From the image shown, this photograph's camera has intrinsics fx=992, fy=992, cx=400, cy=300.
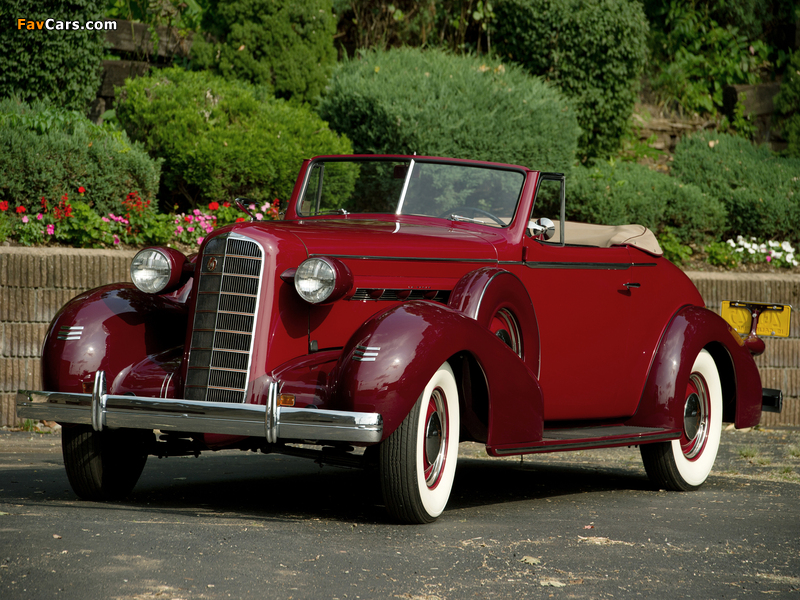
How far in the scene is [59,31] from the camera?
10.5m

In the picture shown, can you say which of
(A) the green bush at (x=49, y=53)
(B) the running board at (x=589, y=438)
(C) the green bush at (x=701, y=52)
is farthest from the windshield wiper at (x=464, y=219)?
(C) the green bush at (x=701, y=52)

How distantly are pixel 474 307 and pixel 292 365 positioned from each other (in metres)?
0.90

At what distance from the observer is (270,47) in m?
12.4

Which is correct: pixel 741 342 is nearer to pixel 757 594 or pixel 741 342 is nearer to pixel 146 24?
pixel 757 594

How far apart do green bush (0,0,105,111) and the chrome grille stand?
6845 millimetres

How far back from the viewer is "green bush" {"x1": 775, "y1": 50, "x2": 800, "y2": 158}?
14109 mm

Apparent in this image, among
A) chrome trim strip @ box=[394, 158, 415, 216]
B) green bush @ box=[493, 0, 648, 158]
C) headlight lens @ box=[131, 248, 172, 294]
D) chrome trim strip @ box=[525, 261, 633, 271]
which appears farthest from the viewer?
green bush @ box=[493, 0, 648, 158]

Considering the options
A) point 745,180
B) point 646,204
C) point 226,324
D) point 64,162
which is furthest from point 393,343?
point 745,180

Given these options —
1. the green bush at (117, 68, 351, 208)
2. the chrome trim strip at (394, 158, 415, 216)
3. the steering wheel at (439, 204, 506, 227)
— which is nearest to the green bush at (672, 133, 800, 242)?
the green bush at (117, 68, 351, 208)

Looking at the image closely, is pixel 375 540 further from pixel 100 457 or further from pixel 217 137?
pixel 217 137

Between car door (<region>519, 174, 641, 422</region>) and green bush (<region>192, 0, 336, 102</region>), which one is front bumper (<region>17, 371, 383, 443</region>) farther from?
green bush (<region>192, 0, 336, 102</region>)

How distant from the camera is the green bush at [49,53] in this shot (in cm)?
1030

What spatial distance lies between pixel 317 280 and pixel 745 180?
965cm

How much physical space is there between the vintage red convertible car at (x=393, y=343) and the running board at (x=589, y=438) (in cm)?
2
